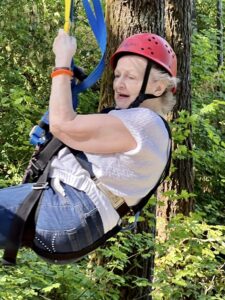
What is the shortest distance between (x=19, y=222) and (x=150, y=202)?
2.30m

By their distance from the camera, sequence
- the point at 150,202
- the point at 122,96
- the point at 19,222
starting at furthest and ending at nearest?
the point at 150,202
the point at 122,96
the point at 19,222

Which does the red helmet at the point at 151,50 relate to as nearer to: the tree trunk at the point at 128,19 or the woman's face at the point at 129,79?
the woman's face at the point at 129,79

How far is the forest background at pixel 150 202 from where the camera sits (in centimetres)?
389

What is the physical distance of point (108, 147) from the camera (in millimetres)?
2119

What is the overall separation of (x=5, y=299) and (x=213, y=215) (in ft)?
14.8

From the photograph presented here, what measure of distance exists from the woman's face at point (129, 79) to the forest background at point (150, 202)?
151 cm

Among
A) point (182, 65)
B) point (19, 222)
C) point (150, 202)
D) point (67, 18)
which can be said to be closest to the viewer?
point (19, 222)

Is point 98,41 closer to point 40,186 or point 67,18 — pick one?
point 67,18

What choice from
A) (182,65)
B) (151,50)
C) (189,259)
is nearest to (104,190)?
(151,50)

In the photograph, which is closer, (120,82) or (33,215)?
(33,215)

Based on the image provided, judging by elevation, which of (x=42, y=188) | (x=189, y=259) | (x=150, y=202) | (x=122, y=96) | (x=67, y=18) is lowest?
(x=189, y=259)

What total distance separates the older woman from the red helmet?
0.25 m

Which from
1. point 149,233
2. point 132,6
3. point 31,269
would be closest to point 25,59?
point 132,6

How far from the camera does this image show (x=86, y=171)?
7.06 ft
